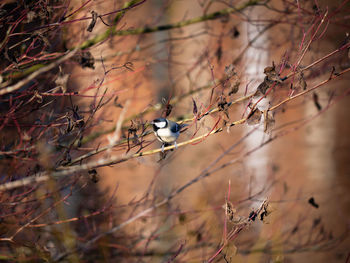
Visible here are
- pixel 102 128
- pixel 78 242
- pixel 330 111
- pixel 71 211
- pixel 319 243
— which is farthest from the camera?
pixel 330 111

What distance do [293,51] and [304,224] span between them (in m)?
2.14

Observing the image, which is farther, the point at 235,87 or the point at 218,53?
the point at 218,53

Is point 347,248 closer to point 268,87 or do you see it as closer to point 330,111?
point 330,111

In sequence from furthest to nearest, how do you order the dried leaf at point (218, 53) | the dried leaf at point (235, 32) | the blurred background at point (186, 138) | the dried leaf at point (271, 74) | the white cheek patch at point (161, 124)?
the dried leaf at point (218, 53), the dried leaf at point (235, 32), the blurred background at point (186, 138), the white cheek patch at point (161, 124), the dried leaf at point (271, 74)

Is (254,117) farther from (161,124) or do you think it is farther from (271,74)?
(161,124)

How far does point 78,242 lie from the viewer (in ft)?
8.64

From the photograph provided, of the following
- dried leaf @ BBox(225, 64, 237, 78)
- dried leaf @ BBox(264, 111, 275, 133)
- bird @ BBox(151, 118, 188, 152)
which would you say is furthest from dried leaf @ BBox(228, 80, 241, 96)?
bird @ BBox(151, 118, 188, 152)

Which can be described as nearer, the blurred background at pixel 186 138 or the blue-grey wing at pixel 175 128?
the blue-grey wing at pixel 175 128

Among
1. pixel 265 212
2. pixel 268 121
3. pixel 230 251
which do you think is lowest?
pixel 230 251

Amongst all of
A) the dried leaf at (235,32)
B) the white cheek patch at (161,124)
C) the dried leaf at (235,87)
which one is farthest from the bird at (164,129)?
the dried leaf at (235,32)

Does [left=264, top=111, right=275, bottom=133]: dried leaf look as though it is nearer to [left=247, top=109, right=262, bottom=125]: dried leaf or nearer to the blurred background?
[left=247, top=109, right=262, bottom=125]: dried leaf

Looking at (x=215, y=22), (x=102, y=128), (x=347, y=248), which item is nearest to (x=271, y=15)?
(x=215, y=22)

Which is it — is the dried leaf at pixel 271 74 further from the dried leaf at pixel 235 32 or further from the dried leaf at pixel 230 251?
the dried leaf at pixel 235 32

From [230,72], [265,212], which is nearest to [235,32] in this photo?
[230,72]
